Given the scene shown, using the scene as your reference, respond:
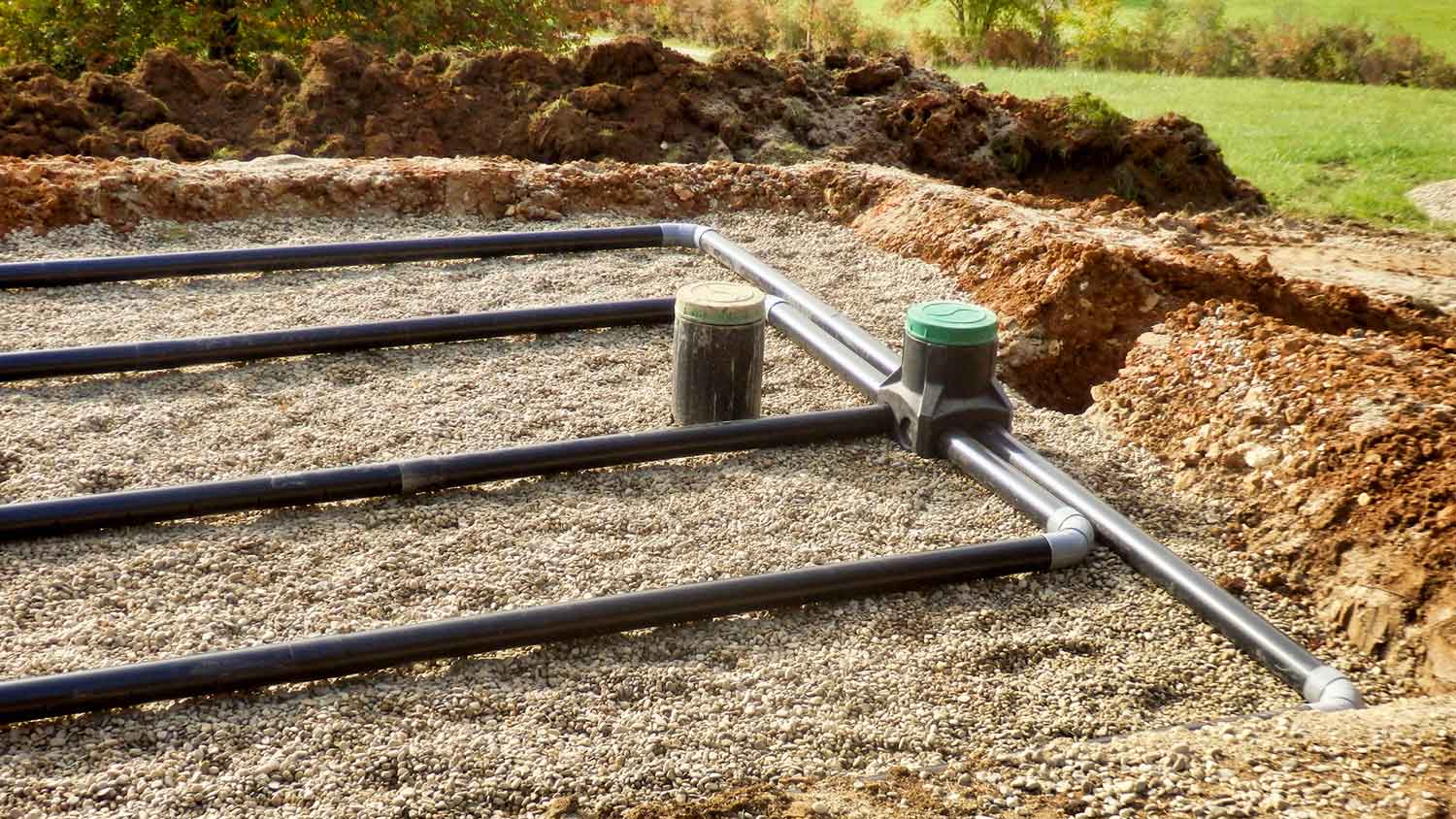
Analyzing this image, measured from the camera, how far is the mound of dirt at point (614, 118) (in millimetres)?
9125

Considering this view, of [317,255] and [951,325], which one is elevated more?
[951,325]

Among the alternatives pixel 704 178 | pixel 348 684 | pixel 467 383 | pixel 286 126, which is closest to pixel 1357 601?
pixel 348 684

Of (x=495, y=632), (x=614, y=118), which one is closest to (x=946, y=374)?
(x=495, y=632)

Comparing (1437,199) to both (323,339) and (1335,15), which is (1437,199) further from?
(1335,15)

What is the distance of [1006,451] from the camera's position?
14.6 feet

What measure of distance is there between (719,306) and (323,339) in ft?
6.27

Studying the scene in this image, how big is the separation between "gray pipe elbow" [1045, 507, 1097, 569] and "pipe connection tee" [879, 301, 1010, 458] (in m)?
0.71

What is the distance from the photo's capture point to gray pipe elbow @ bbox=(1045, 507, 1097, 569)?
3820 millimetres

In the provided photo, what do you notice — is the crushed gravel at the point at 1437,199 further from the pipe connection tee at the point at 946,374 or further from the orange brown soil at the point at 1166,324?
the pipe connection tee at the point at 946,374

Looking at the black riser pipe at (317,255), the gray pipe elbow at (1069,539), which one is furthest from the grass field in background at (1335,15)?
the gray pipe elbow at (1069,539)

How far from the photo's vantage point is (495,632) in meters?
3.26

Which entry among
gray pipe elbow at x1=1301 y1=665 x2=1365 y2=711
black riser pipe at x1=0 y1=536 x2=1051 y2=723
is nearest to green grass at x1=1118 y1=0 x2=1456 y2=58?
gray pipe elbow at x1=1301 y1=665 x2=1365 y2=711

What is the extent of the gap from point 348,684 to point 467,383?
2163 mm

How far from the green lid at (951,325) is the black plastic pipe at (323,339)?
1.70 meters
